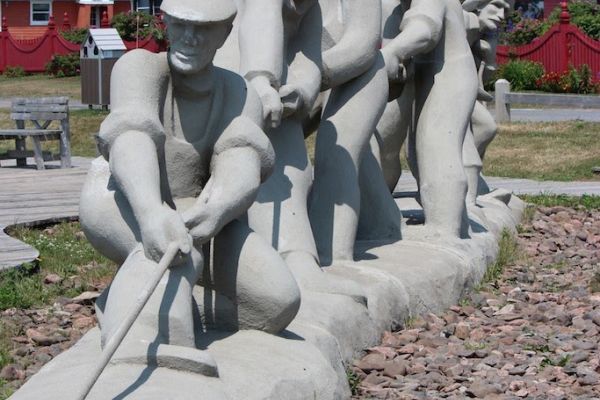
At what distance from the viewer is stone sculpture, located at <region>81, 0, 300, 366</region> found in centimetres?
470

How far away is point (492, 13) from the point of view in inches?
416

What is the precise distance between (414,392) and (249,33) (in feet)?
5.72

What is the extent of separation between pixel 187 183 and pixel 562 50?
25.9m

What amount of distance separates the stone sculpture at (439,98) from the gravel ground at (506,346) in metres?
0.52

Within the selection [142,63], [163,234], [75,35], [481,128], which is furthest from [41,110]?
[75,35]

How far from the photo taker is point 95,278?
794 centimetres

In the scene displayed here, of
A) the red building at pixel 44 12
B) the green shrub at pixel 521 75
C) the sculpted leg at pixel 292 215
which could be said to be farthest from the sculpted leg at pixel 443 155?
the red building at pixel 44 12

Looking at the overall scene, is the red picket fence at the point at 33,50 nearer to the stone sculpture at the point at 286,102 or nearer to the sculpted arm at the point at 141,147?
the stone sculpture at the point at 286,102

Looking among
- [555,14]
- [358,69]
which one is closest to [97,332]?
[358,69]

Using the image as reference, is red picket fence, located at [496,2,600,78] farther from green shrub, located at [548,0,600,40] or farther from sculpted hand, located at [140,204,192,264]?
sculpted hand, located at [140,204,192,264]

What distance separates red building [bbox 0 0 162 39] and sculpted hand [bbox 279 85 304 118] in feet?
Answer: 129

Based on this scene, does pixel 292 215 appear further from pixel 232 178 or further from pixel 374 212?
pixel 374 212

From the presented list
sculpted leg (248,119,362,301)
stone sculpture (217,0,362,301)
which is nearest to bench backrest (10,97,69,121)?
stone sculpture (217,0,362,301)

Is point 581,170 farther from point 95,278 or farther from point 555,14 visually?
point 555,14
